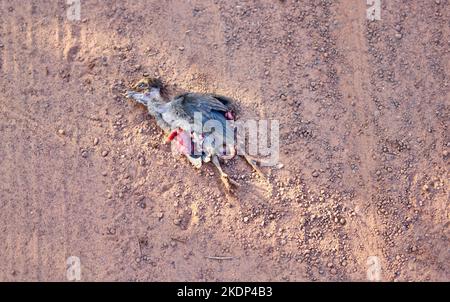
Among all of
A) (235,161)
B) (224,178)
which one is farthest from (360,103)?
(224,178)

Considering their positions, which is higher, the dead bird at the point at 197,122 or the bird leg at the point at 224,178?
the dead bird at the point at 197,122

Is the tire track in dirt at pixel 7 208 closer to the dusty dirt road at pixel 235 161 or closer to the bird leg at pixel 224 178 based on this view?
the dusty dirt road at pixel 235 161

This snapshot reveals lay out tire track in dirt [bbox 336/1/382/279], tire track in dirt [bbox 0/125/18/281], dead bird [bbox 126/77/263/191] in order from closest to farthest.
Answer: tire track in dirt [bbox 0/125/18/281]
tire track in dirt [bbox 336/1/382/279]
dead bird [bbox 126/77/263/191]

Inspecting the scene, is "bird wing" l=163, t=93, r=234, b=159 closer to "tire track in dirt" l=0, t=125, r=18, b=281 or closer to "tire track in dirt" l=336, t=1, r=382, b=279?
"tire track in dirt" l=336, t=1, r=382, b=279

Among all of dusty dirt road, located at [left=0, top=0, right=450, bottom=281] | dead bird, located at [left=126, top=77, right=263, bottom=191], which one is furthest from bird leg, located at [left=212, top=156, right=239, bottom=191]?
dusty dirt road, located at [left=0, top=0, right=450, bottom=281]

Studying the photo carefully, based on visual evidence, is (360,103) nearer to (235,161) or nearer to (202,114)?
(235,161)

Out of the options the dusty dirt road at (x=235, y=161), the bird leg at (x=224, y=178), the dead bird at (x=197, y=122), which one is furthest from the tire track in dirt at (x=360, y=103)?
the bird leg at (x=224, y=178)

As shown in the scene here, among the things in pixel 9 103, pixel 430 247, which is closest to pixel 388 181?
pixel 430 247
